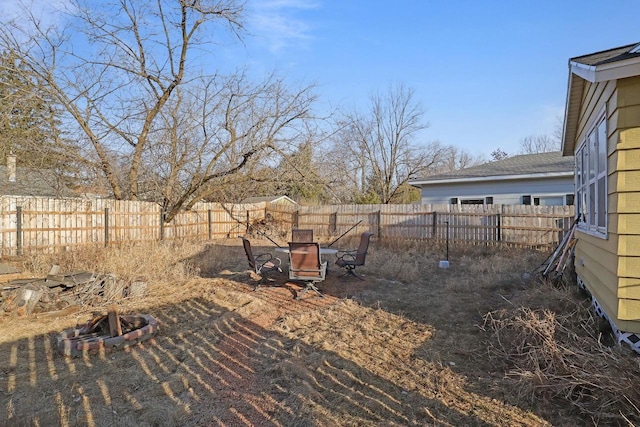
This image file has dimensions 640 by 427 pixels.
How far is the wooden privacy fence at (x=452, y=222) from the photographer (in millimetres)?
12102

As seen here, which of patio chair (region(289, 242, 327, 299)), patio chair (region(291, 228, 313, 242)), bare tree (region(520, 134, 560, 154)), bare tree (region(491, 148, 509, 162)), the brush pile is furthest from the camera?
bare tree (region(491, 148, 509, 162))

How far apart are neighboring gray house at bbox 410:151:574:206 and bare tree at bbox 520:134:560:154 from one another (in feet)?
73.2

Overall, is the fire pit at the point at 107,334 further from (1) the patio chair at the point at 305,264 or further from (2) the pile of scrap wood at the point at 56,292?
(1) the patio chair at the point at 305,264

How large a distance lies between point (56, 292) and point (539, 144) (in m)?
42.0

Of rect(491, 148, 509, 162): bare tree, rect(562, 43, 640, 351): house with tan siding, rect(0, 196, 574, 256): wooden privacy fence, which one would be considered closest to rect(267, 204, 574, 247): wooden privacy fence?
rect(0, 196, 574, 256): wooden privacy fence

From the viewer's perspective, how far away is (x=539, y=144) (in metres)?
37.3

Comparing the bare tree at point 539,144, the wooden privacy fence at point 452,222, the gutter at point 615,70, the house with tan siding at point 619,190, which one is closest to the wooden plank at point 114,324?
the house with tan siding at point 619,190

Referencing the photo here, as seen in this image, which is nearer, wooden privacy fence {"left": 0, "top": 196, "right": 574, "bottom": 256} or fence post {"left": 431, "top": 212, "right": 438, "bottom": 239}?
wooden privacy fence {"left": 0, "top": 196, "right": 574, "bottom": 256}

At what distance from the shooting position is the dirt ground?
8.68 feet

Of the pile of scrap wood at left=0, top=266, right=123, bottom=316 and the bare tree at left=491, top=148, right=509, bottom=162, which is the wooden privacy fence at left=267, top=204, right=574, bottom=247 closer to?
the pile of scrap wood at left=0, top=266, right=123, bottom=316

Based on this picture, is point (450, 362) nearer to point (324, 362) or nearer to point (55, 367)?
point (324, 362)

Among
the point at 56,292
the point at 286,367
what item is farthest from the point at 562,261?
the point at 56,292

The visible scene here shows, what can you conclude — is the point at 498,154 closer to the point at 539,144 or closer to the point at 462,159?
the point at 462,159

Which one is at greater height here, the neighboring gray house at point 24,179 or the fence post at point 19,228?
the neighboring gray house at point 24,179
